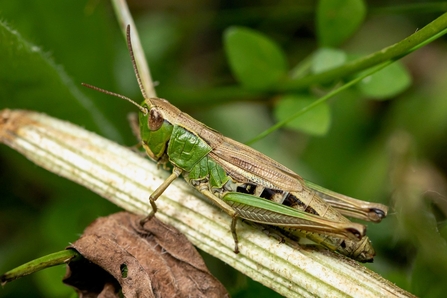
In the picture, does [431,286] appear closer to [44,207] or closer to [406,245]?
[406,245]

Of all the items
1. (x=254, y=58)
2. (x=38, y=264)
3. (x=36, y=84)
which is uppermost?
(x=254, y=58)

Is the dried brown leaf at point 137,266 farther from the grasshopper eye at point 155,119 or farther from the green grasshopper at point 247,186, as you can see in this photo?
the grasshopper eye at point 155,119

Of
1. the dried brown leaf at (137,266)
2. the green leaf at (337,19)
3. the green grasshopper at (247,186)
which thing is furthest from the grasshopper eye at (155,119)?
the green leaf at (337,19)

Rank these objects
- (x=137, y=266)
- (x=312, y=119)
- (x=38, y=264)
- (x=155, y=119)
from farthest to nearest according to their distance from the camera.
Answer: (x=312, y=119), (x=155, y=119), (x=137, y=266), (x=38, y=264)

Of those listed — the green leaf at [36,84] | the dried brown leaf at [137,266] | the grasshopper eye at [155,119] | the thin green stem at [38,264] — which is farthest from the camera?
the green leaf at [36,84]

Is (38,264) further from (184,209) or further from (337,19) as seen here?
(337,19)

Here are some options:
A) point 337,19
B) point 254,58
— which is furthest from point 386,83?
point 254,58

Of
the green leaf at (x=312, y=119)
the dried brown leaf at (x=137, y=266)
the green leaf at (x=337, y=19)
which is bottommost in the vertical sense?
the dried brown leaf at (x=137, y=266)

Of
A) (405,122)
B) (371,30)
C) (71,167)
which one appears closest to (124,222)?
(71,167)
